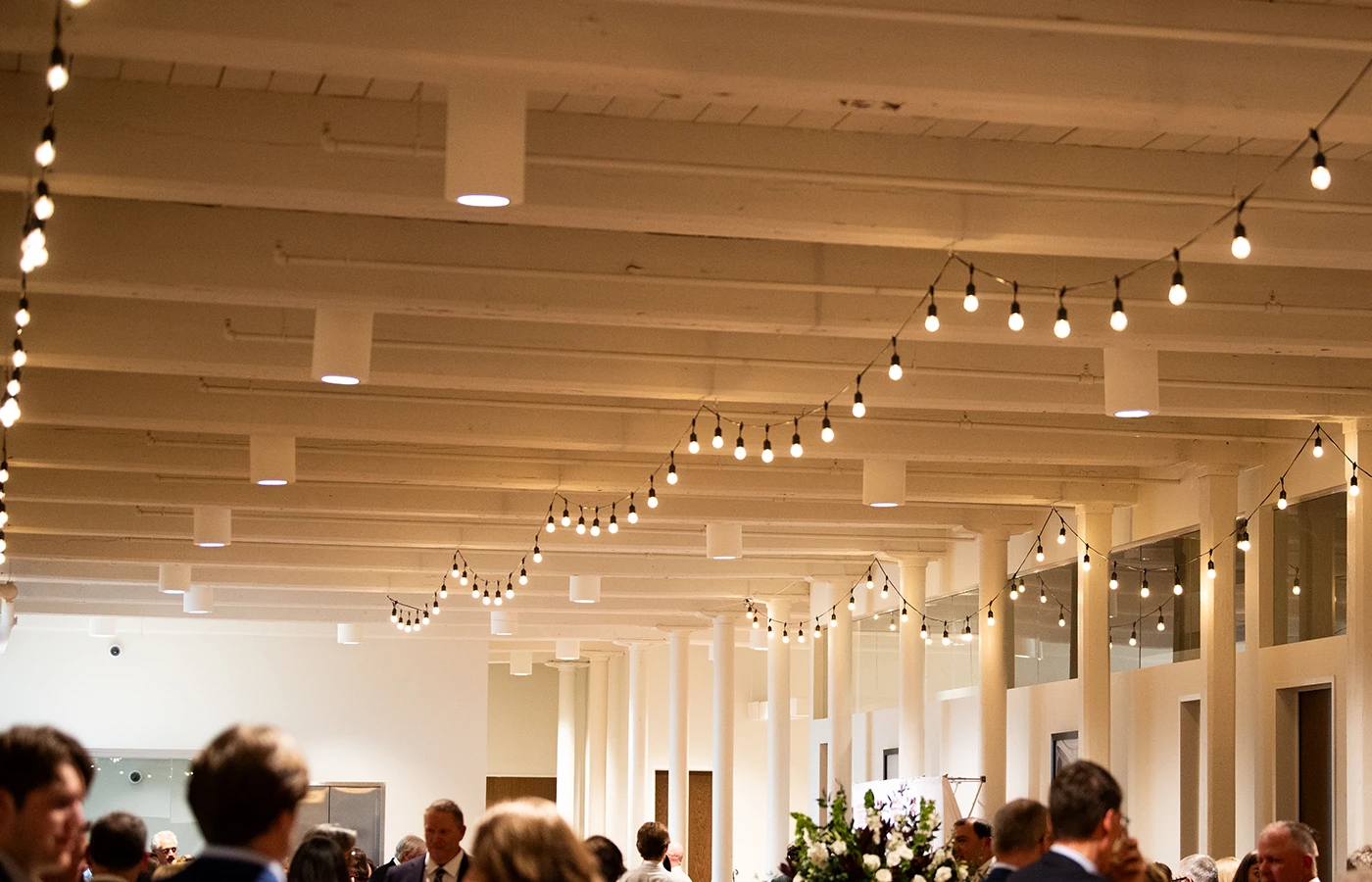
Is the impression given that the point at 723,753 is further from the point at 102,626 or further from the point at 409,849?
the point at 409,849

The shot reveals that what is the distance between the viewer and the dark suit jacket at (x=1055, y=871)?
400cm

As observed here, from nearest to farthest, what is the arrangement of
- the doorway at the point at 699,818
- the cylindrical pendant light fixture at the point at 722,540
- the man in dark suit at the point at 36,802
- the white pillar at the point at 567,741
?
the man in dark suit at the point at 36,802, the cylindrical pendant light fixture at the point at 722,540, the doorway at the point at 699,818, the white pillar at the point at 567,741

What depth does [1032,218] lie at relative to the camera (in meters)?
7.42

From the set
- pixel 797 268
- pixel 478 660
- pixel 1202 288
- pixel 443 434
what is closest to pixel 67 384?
pixel 443 434

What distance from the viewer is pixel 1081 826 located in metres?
4.12

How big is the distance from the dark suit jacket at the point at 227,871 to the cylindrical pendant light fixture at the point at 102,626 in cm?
2163

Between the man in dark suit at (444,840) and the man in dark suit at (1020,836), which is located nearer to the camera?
the man in dark suit at (1020,836)

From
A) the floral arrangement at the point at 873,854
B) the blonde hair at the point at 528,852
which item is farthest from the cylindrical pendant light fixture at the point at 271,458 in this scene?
the blonde hair at the point at 528,852

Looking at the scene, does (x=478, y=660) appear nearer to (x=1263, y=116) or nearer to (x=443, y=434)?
(x=443, y=434)

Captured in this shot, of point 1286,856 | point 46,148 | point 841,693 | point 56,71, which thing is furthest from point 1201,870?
point 841,693

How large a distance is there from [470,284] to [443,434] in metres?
3.27

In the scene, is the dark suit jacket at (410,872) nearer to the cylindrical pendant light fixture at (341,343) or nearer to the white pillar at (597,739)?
the cylindrical pendant light fixture at (341,343)

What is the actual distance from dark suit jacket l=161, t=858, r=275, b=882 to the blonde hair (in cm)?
40

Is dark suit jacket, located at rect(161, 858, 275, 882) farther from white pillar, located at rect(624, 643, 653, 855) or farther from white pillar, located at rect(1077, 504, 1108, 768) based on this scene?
white pillar, located at rect(624, 643, 653, 855)
